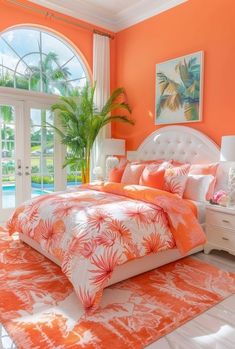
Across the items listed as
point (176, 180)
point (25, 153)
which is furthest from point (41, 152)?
point (176, 180)

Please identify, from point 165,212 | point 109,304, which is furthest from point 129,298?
point 165,212

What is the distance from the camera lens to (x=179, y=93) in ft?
13.7

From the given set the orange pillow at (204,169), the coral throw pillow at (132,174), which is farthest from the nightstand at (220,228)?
the coral throw pillow at (132,174)

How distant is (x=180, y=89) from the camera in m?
4.16

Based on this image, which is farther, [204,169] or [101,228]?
[204,169]

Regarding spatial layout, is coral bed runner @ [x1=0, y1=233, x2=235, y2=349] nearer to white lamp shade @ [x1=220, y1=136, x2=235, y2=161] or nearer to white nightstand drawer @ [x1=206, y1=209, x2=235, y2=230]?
white nightstand drawer @ [x1=206, y1=209, x2=235, y2=230]

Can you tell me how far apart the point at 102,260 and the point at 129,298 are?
435 millimetres

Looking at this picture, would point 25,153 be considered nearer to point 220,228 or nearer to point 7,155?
point 7,155

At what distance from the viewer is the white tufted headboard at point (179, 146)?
378 centimetres

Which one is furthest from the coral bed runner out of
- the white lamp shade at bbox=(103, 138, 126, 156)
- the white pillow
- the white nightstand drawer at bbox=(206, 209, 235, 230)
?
the white lamp shade at bbox=(103, 138, 126, 156)

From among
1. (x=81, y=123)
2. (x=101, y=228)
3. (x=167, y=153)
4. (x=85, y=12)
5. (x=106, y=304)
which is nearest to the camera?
Answer: (x=106, y=304)

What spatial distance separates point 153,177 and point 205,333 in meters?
1.91

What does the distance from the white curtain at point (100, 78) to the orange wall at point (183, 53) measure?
27cm

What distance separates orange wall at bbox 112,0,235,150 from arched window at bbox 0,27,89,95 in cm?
92
